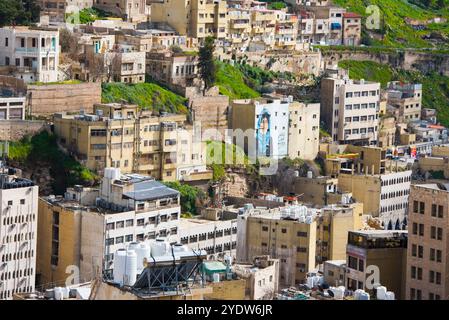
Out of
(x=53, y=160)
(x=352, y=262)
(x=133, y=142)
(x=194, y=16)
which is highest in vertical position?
(x=194, y=16)

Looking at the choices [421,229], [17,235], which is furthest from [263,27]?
[421,229]

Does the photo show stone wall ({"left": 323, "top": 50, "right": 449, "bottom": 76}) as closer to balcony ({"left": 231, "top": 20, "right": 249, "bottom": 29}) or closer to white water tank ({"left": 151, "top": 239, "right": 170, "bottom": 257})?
balcony ({"left": 231, "top": 20, "right": 249, "bottom": 29})

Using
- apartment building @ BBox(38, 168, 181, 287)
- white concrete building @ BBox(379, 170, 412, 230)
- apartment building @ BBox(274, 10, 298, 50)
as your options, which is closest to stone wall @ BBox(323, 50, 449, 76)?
apartment building @ BBox(274, 10, 298, 50)

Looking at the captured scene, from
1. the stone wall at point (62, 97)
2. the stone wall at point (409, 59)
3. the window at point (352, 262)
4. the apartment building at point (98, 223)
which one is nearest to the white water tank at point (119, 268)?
the window at point (352, 262)

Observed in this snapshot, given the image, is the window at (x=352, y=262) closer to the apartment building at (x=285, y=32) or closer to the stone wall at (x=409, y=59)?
the apartment building at (x=285, y=32)

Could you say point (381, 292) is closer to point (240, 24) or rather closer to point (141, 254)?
point (141, 254)

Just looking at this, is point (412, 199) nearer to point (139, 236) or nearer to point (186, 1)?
point (139, 236)
